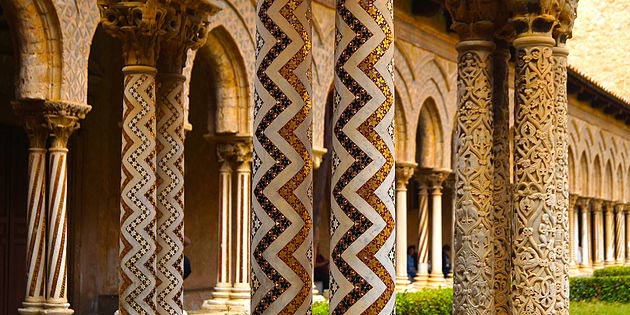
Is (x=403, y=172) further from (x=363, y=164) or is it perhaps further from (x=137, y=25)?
(x=363, y=164)

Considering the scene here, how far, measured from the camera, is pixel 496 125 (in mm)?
7738

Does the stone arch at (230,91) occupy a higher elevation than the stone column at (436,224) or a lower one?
higher

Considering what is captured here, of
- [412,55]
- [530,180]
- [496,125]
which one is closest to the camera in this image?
[530,180]

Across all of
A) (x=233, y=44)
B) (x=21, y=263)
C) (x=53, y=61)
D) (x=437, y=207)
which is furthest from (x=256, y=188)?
(x=437, y=207)

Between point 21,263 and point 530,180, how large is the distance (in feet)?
33.3

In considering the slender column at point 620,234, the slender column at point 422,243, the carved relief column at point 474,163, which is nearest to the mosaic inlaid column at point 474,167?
the carved relief column at point 474,163

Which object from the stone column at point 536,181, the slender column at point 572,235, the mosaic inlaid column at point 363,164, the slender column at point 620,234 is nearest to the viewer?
the mosaic inlaid column at point 363,164

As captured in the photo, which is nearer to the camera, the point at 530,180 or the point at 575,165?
the point at 530,180

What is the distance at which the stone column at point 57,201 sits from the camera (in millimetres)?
11656

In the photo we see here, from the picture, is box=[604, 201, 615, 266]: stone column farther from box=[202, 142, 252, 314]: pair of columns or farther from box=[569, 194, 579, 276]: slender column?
box=[202, 142, 252, 314]: pair of columns

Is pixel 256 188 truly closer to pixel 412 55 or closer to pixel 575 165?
pixel 412 55

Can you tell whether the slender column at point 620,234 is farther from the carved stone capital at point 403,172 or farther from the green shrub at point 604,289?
the carved stone capital at point 403,172

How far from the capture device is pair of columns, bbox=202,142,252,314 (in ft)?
50.9

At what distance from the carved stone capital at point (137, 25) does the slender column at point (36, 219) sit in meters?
3.90
